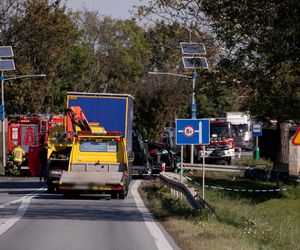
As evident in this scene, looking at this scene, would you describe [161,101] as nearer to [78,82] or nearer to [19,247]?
[78,82]

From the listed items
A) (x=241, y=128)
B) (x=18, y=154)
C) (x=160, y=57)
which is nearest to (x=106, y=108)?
(x=18, y=154)

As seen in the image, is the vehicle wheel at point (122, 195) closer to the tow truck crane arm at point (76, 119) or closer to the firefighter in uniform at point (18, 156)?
the tow truck crane arm at point (76, 119)

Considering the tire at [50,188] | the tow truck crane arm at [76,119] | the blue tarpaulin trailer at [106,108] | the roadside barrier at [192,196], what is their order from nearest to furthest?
the roadside barrier at [192,196] < the tire at [50,188] < the tow truck crane arm at [76,119] < the blue tarpaulin trailer at [106,108]

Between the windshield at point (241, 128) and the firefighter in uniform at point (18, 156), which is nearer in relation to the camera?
the firefighter in uniform at point (18, 156)

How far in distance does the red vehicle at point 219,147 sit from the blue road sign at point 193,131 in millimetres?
26936

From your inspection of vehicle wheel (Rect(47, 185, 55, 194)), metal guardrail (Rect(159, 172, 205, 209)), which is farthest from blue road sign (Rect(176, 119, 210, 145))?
vehicle wheel (Rect(47, 185, 55, 194))

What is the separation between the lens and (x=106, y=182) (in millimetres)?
25531

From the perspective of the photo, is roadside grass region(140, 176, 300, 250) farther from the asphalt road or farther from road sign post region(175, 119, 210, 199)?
road sign post region(175, 119, 210, 199)

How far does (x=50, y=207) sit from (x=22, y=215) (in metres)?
2.77

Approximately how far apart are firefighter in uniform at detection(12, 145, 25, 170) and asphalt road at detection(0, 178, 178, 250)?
11.9 metres

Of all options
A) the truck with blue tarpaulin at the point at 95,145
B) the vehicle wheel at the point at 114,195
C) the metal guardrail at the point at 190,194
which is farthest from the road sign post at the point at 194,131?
the vehicle wheel at the point at 114,195

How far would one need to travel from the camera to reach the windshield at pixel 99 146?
90.8 feet

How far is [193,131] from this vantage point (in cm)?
2264

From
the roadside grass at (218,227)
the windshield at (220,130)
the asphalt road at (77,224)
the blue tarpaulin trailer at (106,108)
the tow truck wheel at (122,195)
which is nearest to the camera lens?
the roadside grass at (218,227)
